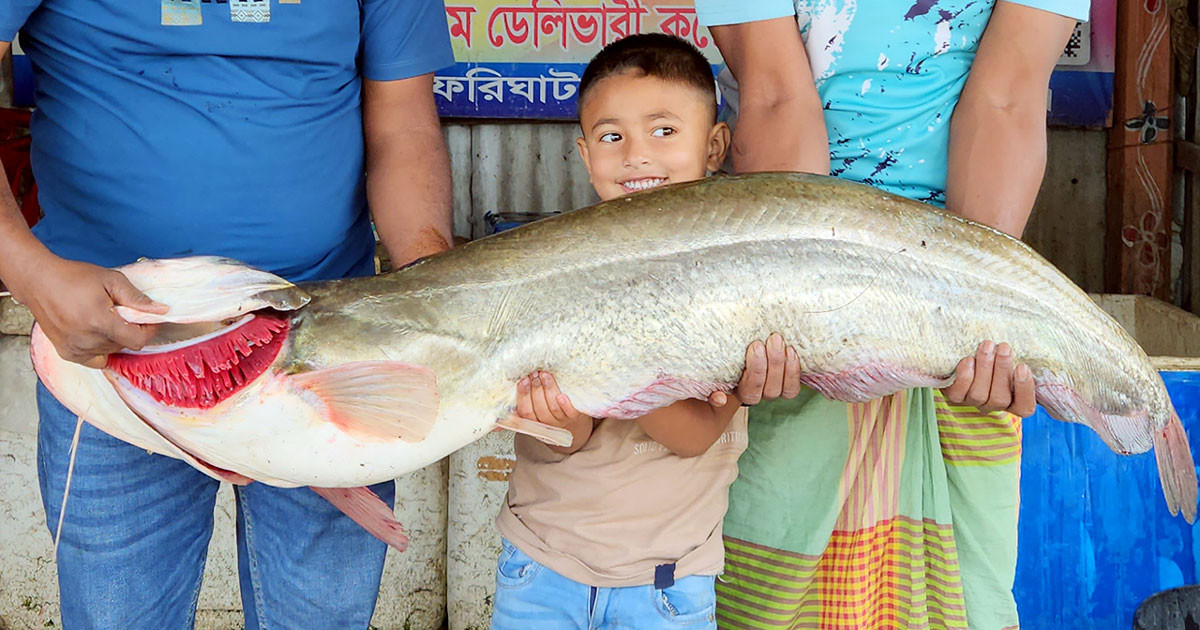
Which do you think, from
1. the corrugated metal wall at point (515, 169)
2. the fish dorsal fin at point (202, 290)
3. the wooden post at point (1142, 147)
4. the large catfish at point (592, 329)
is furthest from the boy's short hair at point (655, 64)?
the wooden post at point (1142, 147)

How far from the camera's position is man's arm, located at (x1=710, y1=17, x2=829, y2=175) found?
2213mm

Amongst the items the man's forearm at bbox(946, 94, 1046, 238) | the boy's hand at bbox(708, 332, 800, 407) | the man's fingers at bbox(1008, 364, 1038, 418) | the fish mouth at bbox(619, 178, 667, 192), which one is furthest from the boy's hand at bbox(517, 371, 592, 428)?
the man's forearm at bbox(946, 94, 1046, 238)

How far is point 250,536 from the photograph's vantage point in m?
2.35

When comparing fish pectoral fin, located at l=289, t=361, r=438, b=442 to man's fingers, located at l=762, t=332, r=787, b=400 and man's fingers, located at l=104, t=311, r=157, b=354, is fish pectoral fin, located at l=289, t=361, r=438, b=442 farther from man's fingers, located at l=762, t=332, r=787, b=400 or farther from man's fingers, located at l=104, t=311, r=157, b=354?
man's fingers, located at l=762, t=332, r=787, b=400

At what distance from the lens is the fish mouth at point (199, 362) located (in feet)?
5.60

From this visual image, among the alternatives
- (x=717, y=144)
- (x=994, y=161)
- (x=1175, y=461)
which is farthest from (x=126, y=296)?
(x=1175, y=461)

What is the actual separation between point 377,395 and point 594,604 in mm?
648

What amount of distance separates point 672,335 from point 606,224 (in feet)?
0.71

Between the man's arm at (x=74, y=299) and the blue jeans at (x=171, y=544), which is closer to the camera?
the man's arm at (x=74, y=299)

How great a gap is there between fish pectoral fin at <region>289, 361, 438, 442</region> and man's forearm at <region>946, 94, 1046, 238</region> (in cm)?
113

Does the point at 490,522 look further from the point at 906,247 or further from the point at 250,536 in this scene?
the point at 906,247

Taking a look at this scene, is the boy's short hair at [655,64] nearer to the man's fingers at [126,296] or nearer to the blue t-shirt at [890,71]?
the blue t-shirt at [890,71]

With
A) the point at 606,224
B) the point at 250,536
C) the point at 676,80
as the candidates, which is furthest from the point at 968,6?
the point at 250,536

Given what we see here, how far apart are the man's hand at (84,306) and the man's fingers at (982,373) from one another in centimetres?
132
